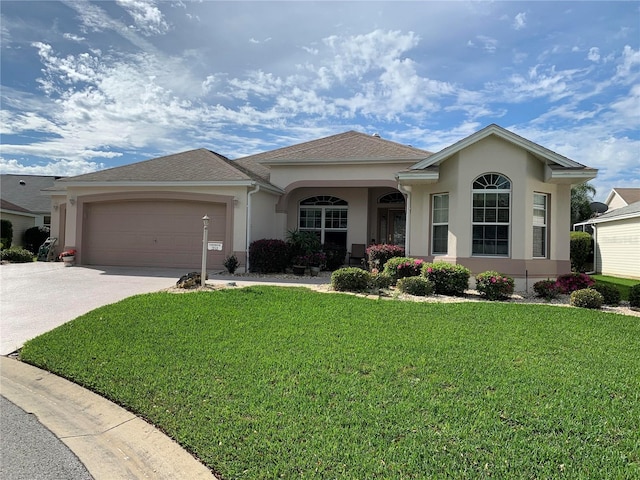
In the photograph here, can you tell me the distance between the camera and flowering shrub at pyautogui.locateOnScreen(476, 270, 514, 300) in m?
9.52

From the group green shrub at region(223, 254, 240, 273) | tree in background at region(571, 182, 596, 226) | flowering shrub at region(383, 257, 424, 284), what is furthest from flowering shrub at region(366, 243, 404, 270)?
tree in background at region(571, 182, 596, 226)

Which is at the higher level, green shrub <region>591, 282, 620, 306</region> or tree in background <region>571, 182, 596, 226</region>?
tree in background <region>571, 182, 596, 226</region>

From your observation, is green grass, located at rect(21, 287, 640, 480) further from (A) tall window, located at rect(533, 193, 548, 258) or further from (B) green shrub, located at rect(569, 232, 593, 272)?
(B) green shrub, located at rect(569, 232, 593, 272)

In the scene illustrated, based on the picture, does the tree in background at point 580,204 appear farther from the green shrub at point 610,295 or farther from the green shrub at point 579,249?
the green shrub at point 610,295

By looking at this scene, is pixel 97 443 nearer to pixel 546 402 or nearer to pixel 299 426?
pixel 299 426

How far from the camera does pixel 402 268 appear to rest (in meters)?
11.2

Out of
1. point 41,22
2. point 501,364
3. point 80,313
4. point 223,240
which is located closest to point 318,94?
point 223,240

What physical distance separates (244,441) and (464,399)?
2211 millimetres

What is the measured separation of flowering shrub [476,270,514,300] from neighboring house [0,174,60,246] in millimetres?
25698

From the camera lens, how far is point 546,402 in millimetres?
3881

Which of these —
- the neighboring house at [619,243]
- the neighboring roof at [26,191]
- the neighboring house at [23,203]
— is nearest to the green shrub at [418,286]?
the neighboring house at [619,243]

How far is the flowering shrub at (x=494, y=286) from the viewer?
31.2ft

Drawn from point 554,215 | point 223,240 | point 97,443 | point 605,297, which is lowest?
point 97,443

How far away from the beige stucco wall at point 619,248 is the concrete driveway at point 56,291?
20.1 meters
